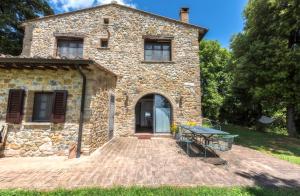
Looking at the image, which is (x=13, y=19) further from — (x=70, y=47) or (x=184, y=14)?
(x=184, y=14)

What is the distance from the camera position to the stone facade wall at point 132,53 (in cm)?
1028

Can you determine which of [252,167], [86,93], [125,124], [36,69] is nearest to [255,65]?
[252,167]

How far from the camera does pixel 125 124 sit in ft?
33.2

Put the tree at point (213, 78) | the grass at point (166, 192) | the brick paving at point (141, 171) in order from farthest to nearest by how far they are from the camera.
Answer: the tree at point (213, 78), the brick paving at point (141, 171), the grass at point (166, 192)

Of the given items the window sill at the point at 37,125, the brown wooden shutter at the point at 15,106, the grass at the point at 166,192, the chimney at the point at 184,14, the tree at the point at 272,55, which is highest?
the chimney at the point at 184,14

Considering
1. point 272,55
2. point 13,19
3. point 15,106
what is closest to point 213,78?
point 272,55

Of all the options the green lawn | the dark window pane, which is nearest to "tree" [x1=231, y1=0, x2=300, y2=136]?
the green lawn

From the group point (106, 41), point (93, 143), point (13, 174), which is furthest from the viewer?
point (106, 41)

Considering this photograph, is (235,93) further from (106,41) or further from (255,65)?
(106,41)

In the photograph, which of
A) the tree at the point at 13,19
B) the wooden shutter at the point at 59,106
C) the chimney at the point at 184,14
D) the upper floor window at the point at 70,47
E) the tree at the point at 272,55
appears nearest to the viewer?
the wooden shutter at the point at 59,106

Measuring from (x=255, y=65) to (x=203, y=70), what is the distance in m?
8.83

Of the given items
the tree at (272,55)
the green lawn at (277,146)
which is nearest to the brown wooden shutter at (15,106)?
the green lawn at (277,146)

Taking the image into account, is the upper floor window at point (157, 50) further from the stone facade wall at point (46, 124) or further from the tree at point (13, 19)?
the tree at point (13, 19)

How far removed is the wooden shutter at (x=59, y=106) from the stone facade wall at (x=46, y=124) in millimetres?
135
